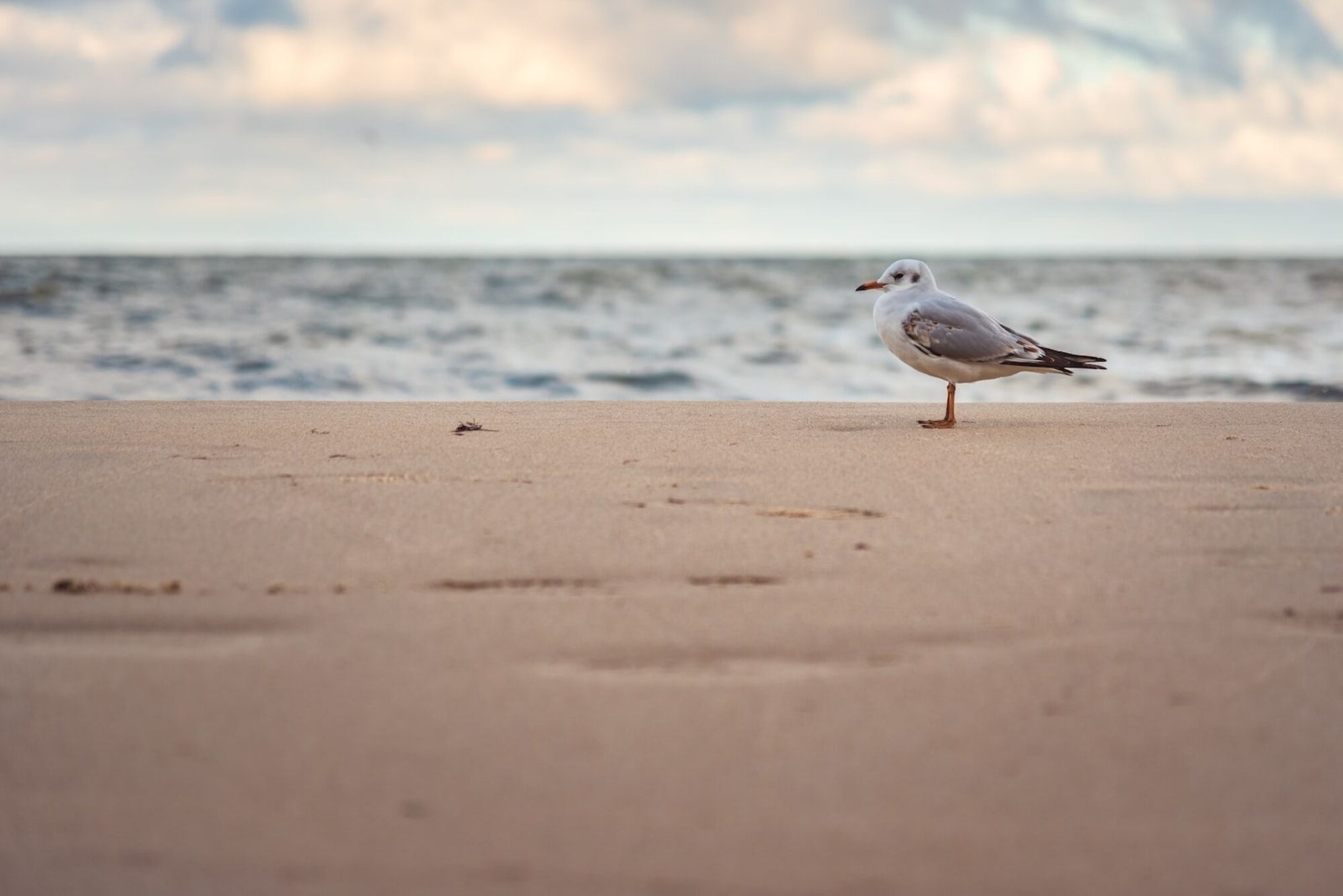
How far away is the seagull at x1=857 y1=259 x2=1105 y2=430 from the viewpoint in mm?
4734

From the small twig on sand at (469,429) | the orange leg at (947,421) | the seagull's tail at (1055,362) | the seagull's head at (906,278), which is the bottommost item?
the small twig on sand at (469,429)

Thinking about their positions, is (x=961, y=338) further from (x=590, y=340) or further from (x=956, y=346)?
(x=590, y=340)

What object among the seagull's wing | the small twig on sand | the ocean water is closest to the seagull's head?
the seagull's wing

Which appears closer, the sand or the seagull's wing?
the sand

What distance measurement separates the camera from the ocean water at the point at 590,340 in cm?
802

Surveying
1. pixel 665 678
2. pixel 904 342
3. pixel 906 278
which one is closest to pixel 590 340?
pixel 906 278

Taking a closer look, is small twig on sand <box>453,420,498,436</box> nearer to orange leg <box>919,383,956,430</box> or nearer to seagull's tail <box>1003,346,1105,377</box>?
orange leg <box>919,383,956,430</box>

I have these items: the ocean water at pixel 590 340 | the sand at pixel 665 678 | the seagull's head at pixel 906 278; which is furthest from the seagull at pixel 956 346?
the ocean water at pixel 590 340

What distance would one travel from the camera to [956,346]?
15.5ft

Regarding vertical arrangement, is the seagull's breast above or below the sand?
above

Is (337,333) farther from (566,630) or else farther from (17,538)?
(566,630)

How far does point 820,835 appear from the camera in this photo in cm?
154

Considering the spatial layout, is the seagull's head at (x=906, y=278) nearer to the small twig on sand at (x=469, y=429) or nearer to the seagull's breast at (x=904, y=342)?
the seagull's breast at (x=904, y=342)

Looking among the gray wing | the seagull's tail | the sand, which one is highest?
the gray wing
